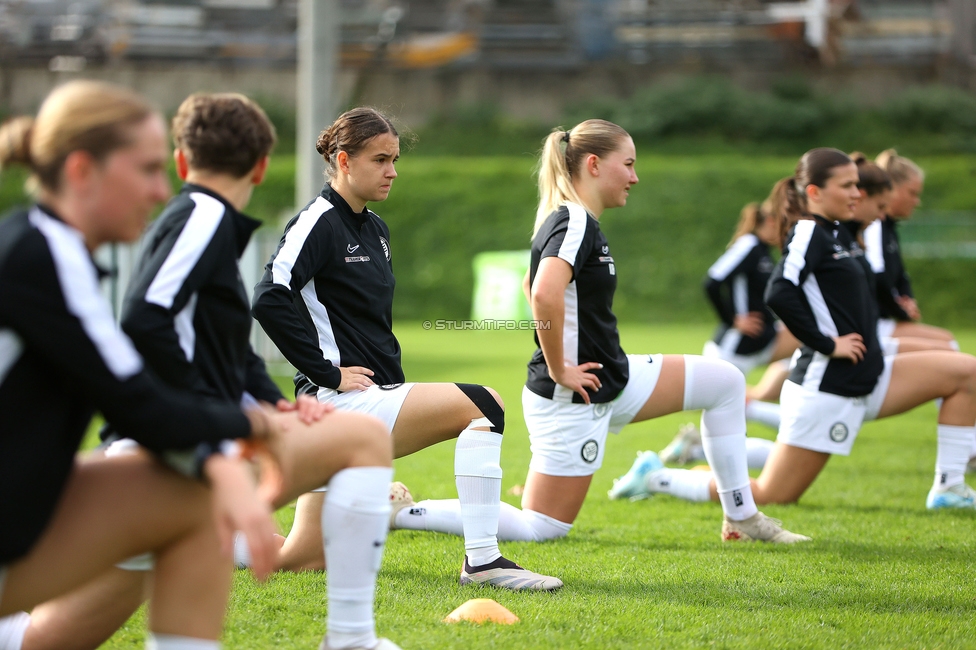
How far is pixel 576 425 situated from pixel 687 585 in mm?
942

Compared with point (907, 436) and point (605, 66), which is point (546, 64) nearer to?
point (605, 66)

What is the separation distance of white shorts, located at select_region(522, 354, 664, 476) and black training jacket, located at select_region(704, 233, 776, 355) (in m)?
5.69

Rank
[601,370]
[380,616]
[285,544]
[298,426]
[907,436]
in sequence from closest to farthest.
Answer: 1. [298,426]
2. [380,616]
3. [285,544]
4. [601,370]
5. [907,436]

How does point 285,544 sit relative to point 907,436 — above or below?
above

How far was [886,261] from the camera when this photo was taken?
7.59 meters

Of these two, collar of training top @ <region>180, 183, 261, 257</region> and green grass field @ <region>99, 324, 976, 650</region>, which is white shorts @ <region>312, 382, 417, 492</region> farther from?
collar of training top @ <region>180, 183, 261, 257</region>

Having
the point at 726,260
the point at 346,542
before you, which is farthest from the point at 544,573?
the point at 726,260

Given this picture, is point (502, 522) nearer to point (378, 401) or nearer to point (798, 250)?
point (378, 401)

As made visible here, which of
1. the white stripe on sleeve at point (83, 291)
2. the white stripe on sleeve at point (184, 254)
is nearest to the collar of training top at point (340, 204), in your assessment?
the white stripe on sleeve at point (184, 254)

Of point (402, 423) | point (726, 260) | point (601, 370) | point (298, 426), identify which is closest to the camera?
point (298, 426)

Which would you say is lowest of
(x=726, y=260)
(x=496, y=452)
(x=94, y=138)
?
(x=726, y=260)

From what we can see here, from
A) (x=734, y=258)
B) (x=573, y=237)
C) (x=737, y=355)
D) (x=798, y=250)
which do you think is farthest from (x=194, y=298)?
(x=737, y=355)

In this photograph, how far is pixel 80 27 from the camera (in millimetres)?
32344

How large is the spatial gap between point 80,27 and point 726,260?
91.2 feet
